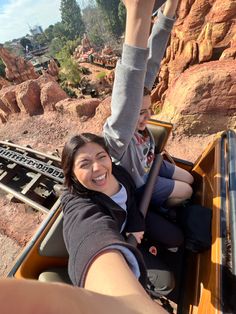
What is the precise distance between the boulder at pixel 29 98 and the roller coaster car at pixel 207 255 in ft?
19.8

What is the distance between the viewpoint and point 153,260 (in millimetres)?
1564

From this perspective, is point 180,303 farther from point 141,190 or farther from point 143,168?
point 143,168

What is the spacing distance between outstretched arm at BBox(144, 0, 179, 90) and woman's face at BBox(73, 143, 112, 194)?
25.4 inches

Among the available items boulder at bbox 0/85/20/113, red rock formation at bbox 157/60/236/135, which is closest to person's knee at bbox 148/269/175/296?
red rock formation at bbox 157/60/236/135

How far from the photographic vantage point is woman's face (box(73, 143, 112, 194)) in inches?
47.2

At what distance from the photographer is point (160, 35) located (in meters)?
1.43

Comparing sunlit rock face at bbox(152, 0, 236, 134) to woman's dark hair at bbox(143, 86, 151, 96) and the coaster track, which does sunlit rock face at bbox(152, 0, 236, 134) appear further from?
woman's dark hair at bbox(143, 86, 151, 96)

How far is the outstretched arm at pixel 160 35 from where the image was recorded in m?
1.31

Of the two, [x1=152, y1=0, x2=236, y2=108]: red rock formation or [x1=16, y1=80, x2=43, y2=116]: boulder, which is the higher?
[x1=152, y1=0, x2=236, y2=108]: red rock formation

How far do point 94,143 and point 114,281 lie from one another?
2.35 ft

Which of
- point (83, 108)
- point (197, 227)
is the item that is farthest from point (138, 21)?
point (83, 108)

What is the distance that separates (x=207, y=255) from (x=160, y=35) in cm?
145

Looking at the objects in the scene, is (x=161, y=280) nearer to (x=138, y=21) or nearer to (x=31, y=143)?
(x=138, y=21)

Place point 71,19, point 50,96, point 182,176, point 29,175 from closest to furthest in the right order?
point 182,176 < point 29,175 < point 50,96 < point 71,19
